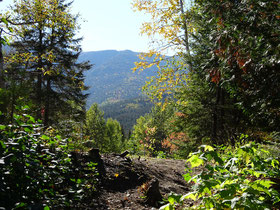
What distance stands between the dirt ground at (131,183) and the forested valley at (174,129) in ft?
0.09

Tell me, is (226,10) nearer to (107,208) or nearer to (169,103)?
(107,208)

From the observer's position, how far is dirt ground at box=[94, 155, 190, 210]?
3819 millimetres

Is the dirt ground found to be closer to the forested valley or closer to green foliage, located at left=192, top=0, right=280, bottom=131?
the forested valley

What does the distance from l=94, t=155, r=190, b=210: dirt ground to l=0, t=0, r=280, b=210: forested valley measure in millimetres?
28

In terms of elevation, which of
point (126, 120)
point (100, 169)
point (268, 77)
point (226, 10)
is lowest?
point (126, 120)

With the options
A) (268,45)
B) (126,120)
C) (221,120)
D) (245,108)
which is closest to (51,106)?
(221,120)

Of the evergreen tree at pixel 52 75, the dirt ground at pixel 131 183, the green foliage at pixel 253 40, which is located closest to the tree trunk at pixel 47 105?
the evergreen tree at pixel 52 75

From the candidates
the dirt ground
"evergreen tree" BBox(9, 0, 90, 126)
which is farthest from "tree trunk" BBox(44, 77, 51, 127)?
the dirt ground

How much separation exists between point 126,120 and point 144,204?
16271 cm

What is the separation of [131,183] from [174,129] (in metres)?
6.63

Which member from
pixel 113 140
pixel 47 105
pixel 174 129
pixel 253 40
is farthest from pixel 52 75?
pixel 113 140

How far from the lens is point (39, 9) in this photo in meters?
8.19

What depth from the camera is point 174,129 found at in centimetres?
1106

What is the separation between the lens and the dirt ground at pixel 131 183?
3819 millimetres
